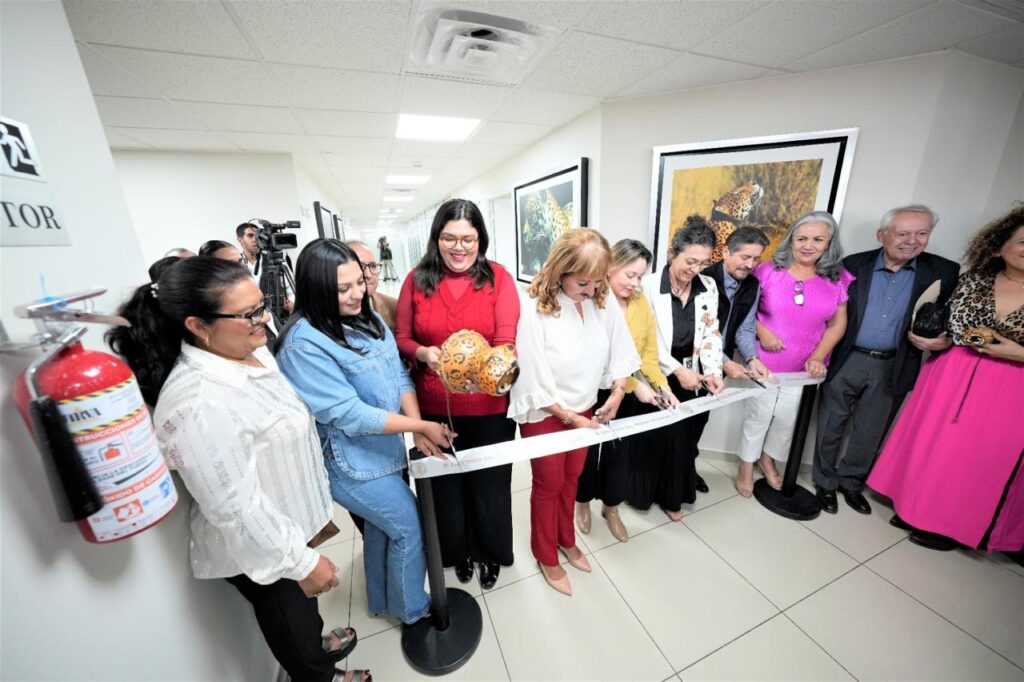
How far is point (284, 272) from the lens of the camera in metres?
2.43

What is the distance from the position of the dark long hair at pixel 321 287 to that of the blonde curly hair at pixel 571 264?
675 mm

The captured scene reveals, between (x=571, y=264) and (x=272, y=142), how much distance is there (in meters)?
3.69

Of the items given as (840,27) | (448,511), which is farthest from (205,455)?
(840,27)

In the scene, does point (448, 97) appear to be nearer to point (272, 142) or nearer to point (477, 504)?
point (272, 142)

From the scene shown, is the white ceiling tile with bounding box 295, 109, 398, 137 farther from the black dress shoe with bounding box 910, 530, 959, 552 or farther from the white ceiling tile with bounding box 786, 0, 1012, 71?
the black dress shoe with bounding box 910, 530, 959, 552

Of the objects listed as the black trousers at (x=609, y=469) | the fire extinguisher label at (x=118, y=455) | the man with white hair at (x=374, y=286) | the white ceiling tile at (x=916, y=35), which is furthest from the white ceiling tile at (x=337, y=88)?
the white ceiling tile at (x=916, y=35)

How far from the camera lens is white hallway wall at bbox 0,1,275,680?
566 mm

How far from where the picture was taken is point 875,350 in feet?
6.62

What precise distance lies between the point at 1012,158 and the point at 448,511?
3.77 meters

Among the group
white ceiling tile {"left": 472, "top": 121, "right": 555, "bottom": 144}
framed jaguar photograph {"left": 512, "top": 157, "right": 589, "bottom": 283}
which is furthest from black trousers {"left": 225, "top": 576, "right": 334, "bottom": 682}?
white ceiling tile {"left": 472, "top": 121, "right": 555, "bottom": 144}

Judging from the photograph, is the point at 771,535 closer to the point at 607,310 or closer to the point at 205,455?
the point at 607,310

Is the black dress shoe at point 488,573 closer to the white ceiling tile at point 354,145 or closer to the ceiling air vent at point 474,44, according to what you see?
the ceiling air vent at point 474,44

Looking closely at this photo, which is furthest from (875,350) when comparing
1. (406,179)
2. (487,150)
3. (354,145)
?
(406,179)

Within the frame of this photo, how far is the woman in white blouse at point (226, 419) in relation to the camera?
777 millimetres
